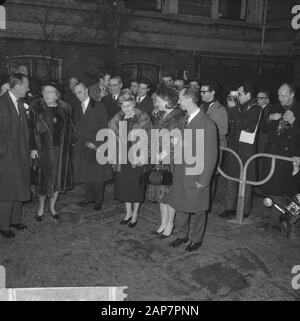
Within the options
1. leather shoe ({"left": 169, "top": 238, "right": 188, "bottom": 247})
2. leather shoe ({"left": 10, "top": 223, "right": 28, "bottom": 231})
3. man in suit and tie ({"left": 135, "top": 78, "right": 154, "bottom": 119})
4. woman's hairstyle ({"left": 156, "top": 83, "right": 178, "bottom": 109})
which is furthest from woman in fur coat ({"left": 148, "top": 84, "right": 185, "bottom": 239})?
leather shoe ({"left": 10, "top": 223, "right": 28, "bottom": 231})

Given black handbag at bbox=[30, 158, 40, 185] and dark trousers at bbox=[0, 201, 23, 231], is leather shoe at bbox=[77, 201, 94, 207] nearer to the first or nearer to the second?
black handbag at bbox=[30, 158, 40, 185]

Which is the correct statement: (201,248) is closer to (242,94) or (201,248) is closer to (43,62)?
(242,94)

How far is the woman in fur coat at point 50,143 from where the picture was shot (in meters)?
4.86

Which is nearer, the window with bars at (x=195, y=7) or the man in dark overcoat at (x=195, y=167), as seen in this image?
the man in dark overcoat at (x=195, y=167)

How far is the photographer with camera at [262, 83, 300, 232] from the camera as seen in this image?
15.6 ft

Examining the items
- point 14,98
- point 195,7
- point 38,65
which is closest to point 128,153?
point 14,98

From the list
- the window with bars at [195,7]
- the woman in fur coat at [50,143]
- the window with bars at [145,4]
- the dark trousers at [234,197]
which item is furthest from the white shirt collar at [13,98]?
the window with bars at [195,7]

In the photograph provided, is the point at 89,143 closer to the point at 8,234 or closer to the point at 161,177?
the point at 161,177

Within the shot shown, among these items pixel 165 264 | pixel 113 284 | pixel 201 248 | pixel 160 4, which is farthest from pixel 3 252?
Result: pixel 160 4

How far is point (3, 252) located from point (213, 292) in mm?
2483

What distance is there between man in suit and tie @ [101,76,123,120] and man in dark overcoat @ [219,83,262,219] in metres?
1.91

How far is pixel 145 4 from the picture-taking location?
13234mm

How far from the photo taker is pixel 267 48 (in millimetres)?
15391

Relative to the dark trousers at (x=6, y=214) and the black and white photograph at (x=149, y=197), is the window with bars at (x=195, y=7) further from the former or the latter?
the dark trousers at (x=6, y=214)
